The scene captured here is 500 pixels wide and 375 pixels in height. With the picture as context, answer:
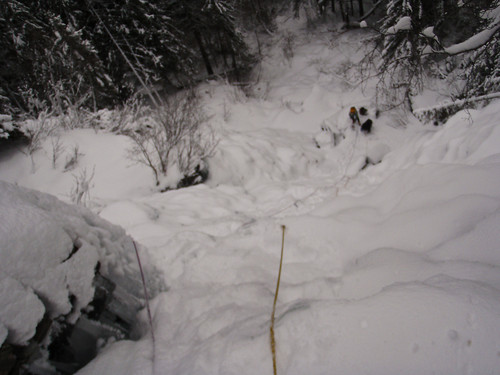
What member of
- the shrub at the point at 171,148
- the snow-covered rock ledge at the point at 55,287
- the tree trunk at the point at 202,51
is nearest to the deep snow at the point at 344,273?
the snow-covered rock ledge at the point at 55,287

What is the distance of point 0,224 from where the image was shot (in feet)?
3.38

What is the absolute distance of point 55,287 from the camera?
110cm

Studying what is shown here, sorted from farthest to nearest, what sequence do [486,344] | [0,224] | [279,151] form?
[279,151], [0,224], [486,344]

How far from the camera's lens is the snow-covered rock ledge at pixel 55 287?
3.07 ft

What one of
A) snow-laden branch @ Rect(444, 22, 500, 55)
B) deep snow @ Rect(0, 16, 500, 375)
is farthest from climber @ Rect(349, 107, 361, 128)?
snow-laden branch @ Rect(444, 22, 500, 55)

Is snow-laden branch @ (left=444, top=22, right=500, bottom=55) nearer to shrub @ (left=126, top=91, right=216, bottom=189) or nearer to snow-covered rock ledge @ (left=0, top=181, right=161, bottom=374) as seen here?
snow-covered rock ledge @ (left=0, top=181, right=161, bottom=374)

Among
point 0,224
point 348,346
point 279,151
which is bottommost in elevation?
point 279,151

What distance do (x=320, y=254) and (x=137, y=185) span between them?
172 inches

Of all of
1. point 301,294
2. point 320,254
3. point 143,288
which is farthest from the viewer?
point 320,254

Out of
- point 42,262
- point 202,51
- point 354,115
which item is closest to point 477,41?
point 354,115

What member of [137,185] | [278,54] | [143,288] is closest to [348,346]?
[143,288]

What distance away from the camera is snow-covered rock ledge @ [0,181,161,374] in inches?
36.9

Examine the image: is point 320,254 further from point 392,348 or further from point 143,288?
point 143,288

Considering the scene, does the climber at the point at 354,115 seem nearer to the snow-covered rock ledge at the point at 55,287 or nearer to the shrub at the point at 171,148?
the shrub at the point at 171,148
